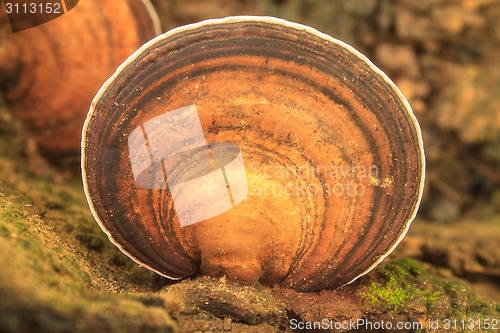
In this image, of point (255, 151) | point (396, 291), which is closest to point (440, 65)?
point (396, 291)

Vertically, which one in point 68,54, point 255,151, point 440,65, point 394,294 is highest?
point 440,65

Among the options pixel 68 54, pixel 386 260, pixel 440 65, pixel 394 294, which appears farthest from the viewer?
pixel 440 65

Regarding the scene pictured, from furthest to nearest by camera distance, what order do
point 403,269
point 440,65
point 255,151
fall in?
1. point 440,65
2. point 403,269
3. point 255,151

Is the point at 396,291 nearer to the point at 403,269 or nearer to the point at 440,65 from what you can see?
the point at 403,269

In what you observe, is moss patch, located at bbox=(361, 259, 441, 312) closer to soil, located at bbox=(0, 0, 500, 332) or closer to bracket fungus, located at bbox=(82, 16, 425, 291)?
soil, located at bbox=(0, 0, 500, 332)

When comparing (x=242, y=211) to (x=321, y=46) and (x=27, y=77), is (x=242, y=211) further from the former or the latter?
(x=27, y=77)

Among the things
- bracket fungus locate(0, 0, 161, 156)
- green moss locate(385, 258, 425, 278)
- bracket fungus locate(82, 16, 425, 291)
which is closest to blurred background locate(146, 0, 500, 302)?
bracket fungus locate(0, 0, 161, 156)

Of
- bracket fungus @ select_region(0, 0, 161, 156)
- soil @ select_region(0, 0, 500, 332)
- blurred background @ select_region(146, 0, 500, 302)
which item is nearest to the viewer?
soil @ select_region(0, 0, 500, 332)
